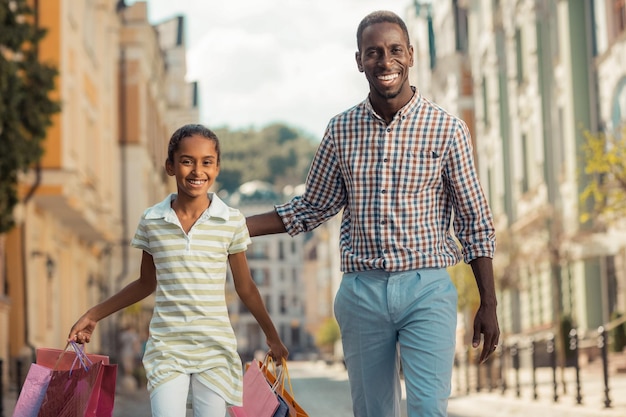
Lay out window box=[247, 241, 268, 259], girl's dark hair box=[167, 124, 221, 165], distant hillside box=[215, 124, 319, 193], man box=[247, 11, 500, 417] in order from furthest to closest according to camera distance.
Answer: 1. distant hillside box=[215, 124, 319, 193]
2. window box=[247, 241, 268, 259]
3. girl's dark hair box=[167, 124, 221, 165]
4. man box=[247, 11, 500, 417]

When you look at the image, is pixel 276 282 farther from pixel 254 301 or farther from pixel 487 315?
pixel 487 315

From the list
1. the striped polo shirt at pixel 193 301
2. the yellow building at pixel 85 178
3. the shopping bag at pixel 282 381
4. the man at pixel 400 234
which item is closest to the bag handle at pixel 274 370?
the shopping bag at pixel 282 381

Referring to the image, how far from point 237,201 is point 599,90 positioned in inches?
4767

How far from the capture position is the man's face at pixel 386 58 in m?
5.80

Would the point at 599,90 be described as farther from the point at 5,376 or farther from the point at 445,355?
the point at 445,355

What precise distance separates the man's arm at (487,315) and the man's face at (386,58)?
0.85 metres

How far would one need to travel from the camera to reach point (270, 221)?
6258mm

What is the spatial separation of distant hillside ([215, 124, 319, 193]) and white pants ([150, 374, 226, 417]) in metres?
175

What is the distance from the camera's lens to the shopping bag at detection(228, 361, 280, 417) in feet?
19.0

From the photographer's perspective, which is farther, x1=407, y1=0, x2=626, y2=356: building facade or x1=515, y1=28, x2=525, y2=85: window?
x1=515, y1=28, x2=525, y2=85: window

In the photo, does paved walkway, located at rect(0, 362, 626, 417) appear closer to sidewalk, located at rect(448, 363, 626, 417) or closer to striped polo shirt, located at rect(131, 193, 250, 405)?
sidewalk, located at rect(448, 363, 626, 417)

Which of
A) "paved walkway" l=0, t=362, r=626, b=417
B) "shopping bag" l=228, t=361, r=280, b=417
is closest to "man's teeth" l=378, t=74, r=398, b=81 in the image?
"shopping bag" l=228, t=361, r=280, b=417

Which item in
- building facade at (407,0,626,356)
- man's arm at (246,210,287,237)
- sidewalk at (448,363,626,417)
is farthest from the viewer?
building facade at (407,0,626,356)

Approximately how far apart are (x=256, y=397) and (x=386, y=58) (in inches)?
60.2
